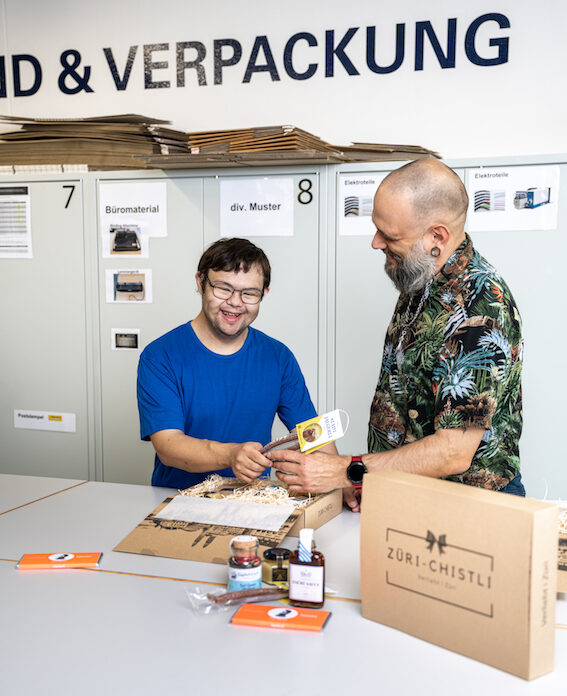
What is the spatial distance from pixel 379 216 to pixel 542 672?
44.0 inches

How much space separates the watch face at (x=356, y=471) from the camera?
1.67 m

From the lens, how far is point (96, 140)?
306 cm

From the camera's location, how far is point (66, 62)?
3629mm

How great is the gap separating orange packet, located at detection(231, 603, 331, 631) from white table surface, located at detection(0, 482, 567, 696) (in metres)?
0.01

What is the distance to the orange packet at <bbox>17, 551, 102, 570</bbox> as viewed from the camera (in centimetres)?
140

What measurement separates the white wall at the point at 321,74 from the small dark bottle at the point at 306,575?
7.94 ft

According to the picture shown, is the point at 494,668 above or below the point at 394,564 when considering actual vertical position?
below

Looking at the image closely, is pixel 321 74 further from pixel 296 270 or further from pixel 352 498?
pixel 352 498

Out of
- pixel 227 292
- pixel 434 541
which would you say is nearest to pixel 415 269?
pixel 227 292

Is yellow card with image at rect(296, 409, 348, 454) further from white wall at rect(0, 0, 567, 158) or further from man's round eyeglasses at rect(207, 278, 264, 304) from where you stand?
white wall at rect(0, 0, 567, 158)

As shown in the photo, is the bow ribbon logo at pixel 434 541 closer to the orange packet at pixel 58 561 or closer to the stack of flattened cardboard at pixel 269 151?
the orange packet at pixel 58 561

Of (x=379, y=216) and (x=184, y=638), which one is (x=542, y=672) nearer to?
(x=184, y=638)

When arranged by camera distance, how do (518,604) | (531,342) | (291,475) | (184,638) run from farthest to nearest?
(531,342), (291,475), (184,638), (518,604)

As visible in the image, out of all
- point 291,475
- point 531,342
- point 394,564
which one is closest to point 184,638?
point 394,564
